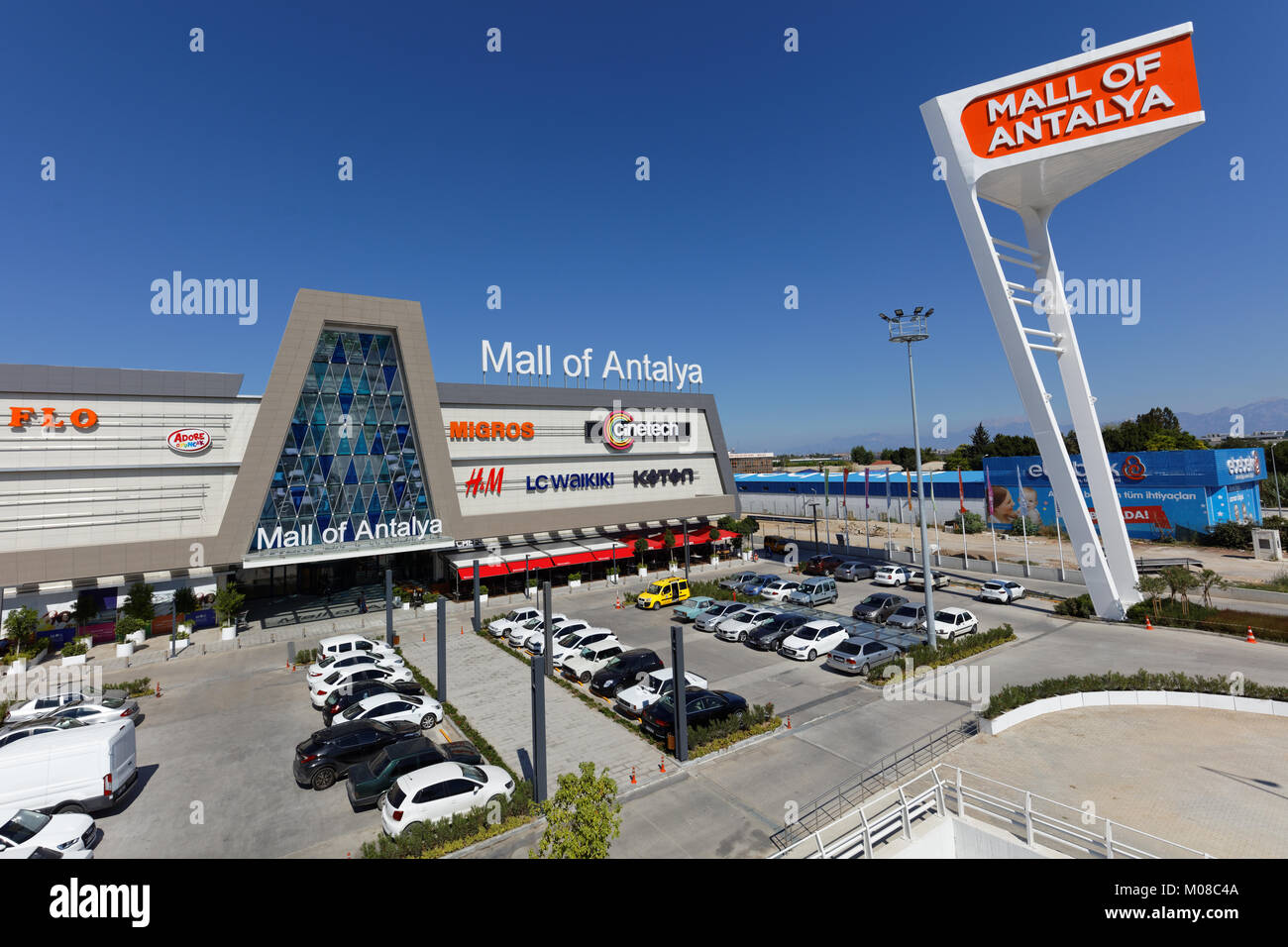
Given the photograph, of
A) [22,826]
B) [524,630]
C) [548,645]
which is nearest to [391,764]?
[22,826]

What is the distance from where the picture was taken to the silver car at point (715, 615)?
32875 mm

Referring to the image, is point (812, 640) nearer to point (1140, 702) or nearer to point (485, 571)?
point (1140, 702)

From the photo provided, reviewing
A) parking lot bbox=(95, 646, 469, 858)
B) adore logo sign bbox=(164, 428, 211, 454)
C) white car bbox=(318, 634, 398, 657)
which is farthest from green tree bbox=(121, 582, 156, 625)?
white car bbox=(318, 634, 398, 657)

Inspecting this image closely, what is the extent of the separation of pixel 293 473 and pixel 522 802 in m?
29.3

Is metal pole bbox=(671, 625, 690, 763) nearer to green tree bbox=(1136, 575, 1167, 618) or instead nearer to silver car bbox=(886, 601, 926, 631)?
silver car bbox=(886, 601, 926, 631)

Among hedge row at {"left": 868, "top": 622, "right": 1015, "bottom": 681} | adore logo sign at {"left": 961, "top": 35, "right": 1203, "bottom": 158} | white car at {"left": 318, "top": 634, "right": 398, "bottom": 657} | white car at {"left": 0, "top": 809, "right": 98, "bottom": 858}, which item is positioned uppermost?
adore logo sign at {"left": 961, "top": 35, "right": 1203, "bottom": 158}

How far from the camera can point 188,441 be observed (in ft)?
113

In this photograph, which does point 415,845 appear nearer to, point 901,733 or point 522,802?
point 522,802

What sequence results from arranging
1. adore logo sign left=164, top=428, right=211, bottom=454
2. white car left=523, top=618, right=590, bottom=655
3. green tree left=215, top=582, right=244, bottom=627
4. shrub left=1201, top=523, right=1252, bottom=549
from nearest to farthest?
1. white car left=523, top=618, right=590, bottom=655
2. green tree left=215, top=582, right=244, bottom=627
3. adore logo sign left=164, top=428, right=211, bottom=454
4. shrub left=1201, top=523, right=1252, bottom=549

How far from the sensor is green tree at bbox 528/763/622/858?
33.6 ft

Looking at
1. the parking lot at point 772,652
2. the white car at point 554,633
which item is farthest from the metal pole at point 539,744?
the white car at point 554,633

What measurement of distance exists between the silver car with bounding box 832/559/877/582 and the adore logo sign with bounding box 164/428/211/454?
42.0 m
